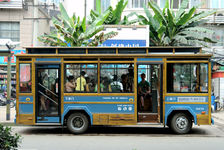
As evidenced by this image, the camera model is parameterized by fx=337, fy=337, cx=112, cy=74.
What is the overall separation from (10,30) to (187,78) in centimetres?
2093

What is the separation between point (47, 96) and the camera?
445 inches

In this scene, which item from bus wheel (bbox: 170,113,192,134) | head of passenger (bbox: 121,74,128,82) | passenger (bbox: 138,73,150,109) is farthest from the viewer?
passenger (bbox: 138,73,150,109)

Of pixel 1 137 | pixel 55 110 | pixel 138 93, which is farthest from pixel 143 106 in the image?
pixel 1 137

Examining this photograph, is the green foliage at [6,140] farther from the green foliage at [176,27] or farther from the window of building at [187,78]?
the green foliage at [176,27]

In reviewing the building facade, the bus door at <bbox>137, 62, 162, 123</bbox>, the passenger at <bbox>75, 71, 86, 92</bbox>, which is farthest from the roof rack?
the building facade

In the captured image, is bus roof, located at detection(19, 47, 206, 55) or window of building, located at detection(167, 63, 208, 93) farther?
bus roof, located at detection(19, 47, 206, 55)

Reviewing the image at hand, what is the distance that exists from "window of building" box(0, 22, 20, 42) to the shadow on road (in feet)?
56.1

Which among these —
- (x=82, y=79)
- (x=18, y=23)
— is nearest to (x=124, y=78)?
(x=82, y=79)

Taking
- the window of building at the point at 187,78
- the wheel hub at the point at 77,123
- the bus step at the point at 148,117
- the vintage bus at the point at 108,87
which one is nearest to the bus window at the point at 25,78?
the vintage bus at the point at 108,87

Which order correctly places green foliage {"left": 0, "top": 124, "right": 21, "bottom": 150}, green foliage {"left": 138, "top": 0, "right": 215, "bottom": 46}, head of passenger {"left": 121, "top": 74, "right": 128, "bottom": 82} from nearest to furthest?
green foliage {"left": 0, "top": 124, "right": 21, "bottom": 150} < head of passenger {"left": 121, "top": 74, "right": 128, "bottom": 82} < green foliage {"left": 138, "top": 0, "right": 215, "bottom": 46}

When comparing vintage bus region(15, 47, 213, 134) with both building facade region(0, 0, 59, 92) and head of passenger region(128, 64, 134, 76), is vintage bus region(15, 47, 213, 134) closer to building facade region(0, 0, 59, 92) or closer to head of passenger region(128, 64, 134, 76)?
head of passenger region(128, 64, 134, 76)

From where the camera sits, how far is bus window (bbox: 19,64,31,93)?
37.0 feet

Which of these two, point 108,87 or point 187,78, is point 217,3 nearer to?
point 187,78

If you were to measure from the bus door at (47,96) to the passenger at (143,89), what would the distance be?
Answer: 2.79m
